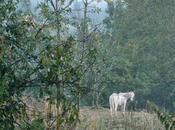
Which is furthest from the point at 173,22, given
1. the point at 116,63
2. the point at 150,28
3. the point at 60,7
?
the point at 60,7

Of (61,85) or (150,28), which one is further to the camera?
(150,28)

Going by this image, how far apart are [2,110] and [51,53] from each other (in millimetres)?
806

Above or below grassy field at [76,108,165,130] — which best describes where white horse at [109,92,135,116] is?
above

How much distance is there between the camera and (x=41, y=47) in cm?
615

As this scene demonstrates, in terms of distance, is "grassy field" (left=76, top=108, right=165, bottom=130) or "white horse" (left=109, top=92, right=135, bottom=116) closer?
"grassy field" (left=76, top=108, right=165, bottom=130)

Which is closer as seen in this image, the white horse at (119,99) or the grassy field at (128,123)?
the grassy field at (128,123)

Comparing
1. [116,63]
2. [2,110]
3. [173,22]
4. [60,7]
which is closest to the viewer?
[2,110]

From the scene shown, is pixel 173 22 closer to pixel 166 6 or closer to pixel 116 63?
pixel 166 6

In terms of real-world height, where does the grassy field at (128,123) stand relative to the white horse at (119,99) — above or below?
below

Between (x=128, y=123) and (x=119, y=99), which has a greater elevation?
(x=119, y=99)

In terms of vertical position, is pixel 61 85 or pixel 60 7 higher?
pixel 60 7

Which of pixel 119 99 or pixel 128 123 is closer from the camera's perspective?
pixel 128 123

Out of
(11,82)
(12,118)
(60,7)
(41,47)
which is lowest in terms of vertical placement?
(12,118)

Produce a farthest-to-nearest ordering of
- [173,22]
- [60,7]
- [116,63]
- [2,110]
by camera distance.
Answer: [173,22], [116,63], [60,7], [2,110]
